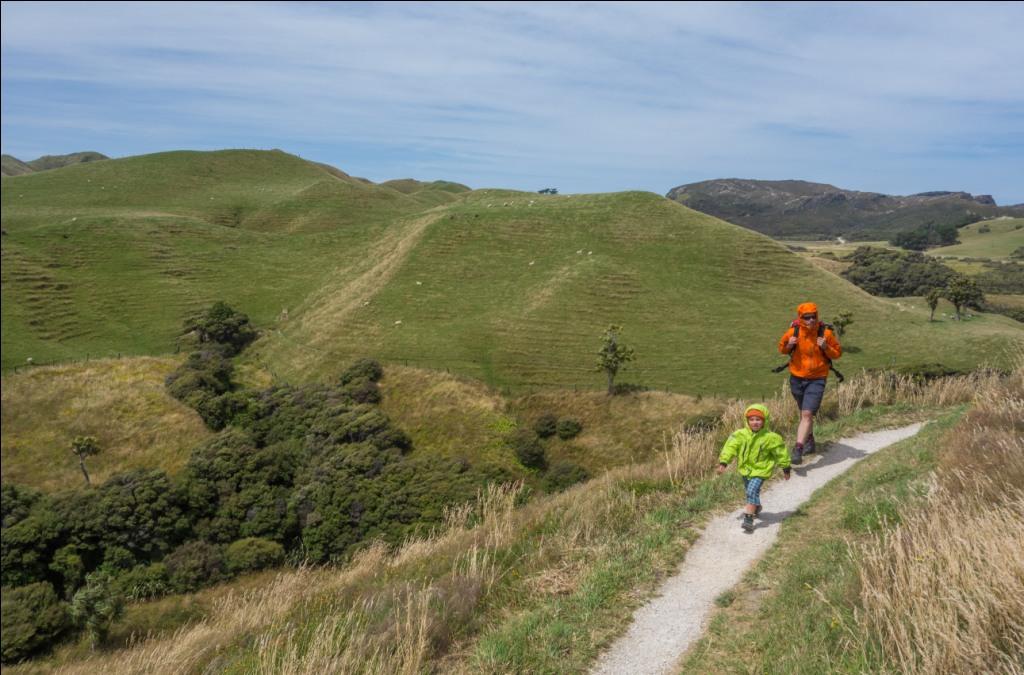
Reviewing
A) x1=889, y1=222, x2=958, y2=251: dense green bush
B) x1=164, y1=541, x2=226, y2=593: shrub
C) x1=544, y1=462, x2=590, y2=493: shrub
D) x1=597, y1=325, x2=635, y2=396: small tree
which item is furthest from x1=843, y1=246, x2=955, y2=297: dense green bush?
x1=164, y1=541, x2=226, y2=593: shrub

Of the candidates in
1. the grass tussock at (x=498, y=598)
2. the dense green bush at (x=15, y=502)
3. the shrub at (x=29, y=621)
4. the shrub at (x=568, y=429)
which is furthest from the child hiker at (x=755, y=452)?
the dense green bush at (x=15, y=502)

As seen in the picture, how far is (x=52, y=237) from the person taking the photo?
63969 millimetres

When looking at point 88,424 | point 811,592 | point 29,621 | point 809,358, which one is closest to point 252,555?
point 29,621

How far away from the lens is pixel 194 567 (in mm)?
25562

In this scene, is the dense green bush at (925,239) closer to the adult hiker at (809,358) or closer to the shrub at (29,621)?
the adult hiker at (809,358)

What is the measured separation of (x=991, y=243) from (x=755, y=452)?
733 feet

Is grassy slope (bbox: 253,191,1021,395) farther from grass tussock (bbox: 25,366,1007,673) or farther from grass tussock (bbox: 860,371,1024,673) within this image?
grass tussock (bbox: 860,371,1024,673)

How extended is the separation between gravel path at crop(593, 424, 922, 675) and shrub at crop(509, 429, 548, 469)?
23.5 metres

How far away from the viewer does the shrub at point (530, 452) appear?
33219 mm

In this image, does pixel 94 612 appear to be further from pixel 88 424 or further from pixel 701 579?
pixel 701 579

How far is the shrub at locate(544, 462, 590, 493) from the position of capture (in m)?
30.4

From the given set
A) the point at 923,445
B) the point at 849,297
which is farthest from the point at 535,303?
the point at 923,445

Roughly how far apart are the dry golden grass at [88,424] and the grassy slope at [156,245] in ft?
10.2

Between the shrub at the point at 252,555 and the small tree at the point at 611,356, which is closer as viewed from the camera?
the shrub at the point at 252,555
